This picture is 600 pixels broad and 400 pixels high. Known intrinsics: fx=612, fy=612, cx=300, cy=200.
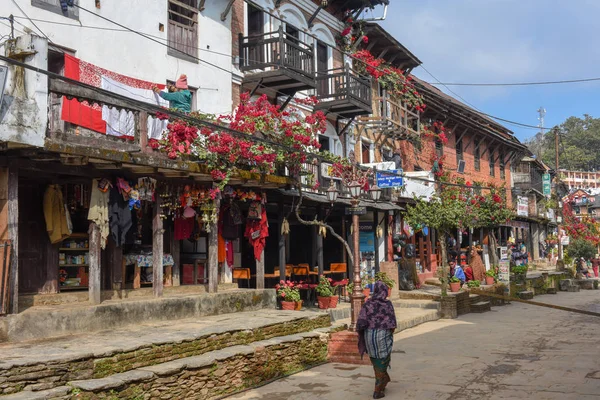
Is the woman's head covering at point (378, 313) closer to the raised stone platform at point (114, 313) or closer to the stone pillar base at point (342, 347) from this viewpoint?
the stone pillar base at point (342, 347)

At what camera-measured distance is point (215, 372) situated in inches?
399

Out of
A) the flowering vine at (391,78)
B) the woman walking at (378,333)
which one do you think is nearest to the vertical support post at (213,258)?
the woman walking at (378,333)

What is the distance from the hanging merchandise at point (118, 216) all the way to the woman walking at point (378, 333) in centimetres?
536

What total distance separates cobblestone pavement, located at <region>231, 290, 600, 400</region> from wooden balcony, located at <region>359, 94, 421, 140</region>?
9.52 meters

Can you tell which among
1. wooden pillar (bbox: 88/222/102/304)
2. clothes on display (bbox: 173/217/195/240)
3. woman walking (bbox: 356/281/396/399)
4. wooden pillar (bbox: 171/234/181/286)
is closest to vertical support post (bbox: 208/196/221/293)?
clothes on display (bbox: 173/217/195/240)

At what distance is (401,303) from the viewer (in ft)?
70.8

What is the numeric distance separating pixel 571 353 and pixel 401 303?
8441 mm

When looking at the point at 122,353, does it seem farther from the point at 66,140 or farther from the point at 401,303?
the point at 401,303

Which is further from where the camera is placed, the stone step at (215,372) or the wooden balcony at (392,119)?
the wooden balcony at (392,119)

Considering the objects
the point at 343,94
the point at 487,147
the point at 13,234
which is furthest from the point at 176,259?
the point at 487,147

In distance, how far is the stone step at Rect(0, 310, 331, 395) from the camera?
315 inches

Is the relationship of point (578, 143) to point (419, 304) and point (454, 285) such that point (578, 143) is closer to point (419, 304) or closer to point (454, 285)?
point (454, 285)

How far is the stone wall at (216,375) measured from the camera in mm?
8492

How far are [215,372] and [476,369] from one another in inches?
201
